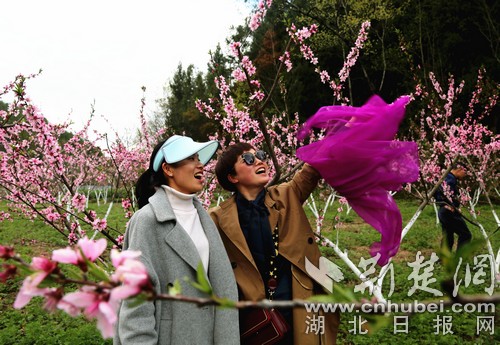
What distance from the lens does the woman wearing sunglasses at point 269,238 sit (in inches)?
72.8

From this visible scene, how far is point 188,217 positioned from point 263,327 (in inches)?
25.3

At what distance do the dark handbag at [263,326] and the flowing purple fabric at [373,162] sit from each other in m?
0.56

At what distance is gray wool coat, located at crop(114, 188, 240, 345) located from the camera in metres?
1.55

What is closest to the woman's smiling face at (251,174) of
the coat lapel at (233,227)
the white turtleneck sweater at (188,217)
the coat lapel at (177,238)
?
the coat lapel at (233,227)

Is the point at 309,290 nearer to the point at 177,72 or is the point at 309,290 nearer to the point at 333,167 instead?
the point at 333,167

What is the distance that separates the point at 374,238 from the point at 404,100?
7922 millimetres

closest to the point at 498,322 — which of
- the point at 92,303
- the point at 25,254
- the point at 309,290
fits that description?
the point at 309,290

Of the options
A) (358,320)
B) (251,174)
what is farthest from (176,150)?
(358,320)

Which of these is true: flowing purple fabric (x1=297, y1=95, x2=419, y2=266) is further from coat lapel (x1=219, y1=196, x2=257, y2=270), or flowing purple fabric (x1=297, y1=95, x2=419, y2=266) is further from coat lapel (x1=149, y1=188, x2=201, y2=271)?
coat lapel (x1=149, y1=188, x2=201, y2=271)

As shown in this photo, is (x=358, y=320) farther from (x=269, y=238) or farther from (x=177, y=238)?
(x=177, y=238)

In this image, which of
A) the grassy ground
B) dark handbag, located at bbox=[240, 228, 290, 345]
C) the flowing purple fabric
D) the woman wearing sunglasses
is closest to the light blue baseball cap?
the woman wearing sunglasses

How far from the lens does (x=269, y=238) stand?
76.0 inches

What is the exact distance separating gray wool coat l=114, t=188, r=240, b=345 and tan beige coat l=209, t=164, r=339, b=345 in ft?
0.45

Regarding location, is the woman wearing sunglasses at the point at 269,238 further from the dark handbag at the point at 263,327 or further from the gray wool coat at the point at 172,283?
the gray wool coat at the point at 172,283
